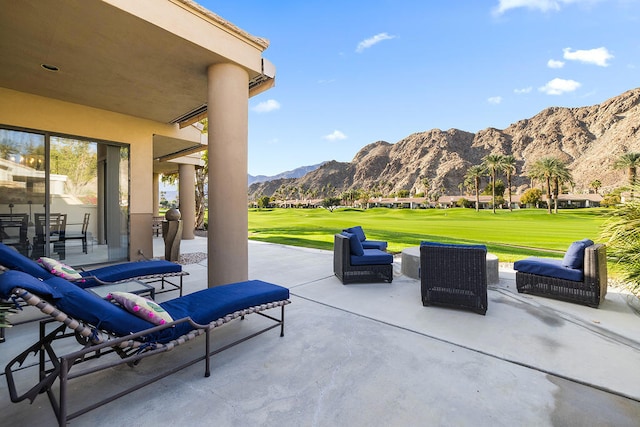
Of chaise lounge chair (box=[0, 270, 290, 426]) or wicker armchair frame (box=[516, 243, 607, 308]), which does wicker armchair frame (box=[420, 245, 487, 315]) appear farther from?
chaise lounge chair (box=[0, 270, 290, 426])

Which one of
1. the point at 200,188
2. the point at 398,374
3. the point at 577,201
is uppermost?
the point at 200,188

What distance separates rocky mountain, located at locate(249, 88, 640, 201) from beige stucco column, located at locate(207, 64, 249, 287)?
92.8 meters

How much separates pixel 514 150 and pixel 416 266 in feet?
436

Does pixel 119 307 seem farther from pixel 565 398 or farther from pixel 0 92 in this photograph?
pixel 0 92

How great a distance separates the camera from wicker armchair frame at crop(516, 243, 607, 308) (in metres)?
4.07

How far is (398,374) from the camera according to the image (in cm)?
249

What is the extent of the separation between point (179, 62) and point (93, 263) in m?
5.59

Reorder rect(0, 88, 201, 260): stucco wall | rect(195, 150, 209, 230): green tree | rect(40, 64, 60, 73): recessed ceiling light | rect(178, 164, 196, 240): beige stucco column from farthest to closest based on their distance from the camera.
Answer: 1. rect(195, 150, 209, 230): green tree
2. rect(178, 164, 196, 240): beige stucco column
3. rect(0, 88, 201, 260): stucco wall
4. rect(40, 64, 60, 73): recessed ceiling light

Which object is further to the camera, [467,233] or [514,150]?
[514,150]

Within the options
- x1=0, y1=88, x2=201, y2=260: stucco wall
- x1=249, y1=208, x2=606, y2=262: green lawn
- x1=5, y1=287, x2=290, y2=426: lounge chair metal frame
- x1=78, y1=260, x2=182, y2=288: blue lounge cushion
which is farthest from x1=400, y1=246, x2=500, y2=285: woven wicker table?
x1=0, y1=88, x2=201, y2=260: stucco wall

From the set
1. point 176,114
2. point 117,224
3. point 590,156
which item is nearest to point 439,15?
point 176,114

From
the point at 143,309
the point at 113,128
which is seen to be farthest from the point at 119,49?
the point at 143,309

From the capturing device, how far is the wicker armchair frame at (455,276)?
387 cm

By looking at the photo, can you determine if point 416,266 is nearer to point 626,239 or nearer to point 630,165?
point 626,239
